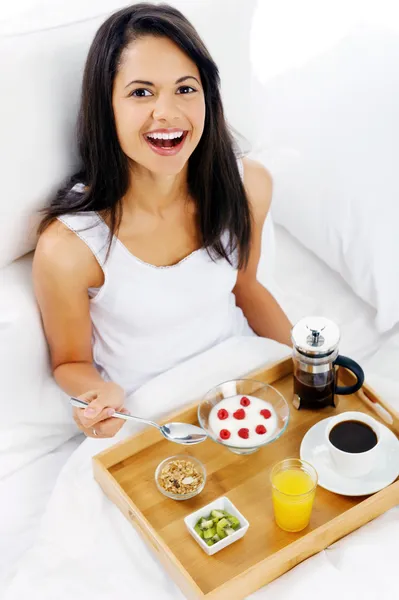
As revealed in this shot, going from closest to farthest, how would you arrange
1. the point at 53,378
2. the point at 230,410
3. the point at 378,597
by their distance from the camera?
the point at 378,597 → the point at 230,410 → the point at 53,378

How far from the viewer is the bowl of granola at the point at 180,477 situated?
3.77 ft

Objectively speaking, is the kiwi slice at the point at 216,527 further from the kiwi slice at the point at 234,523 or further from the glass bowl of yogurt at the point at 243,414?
the glass bowl of yogurt at the point at 243,414

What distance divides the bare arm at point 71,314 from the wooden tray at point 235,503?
0.09m

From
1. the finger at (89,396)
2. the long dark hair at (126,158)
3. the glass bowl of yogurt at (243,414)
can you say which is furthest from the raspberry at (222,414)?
the long dark hair at (126,158)

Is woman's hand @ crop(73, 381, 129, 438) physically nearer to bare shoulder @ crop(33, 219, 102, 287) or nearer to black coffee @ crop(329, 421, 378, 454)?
bare shoulder @ crop(33, 219, 102, 287)

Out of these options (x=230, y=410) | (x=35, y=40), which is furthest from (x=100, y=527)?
(x=35, y=40)

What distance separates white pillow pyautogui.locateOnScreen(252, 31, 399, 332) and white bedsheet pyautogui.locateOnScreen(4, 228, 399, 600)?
323mm

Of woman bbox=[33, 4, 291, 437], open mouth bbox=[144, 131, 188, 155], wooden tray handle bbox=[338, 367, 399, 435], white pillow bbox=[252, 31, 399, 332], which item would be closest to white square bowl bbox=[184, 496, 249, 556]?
woman bbox=[33, 4, 291, 437]

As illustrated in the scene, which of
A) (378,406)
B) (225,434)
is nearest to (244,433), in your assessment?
(225,434)

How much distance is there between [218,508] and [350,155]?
0.83 metres

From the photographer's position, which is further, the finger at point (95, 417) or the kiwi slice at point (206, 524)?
the finger at point (95, 417)

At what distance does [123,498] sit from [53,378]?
335 millimetres

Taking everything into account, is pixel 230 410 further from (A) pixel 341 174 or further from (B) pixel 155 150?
(A) pixel 341 174

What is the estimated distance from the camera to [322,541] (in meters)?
1.10
